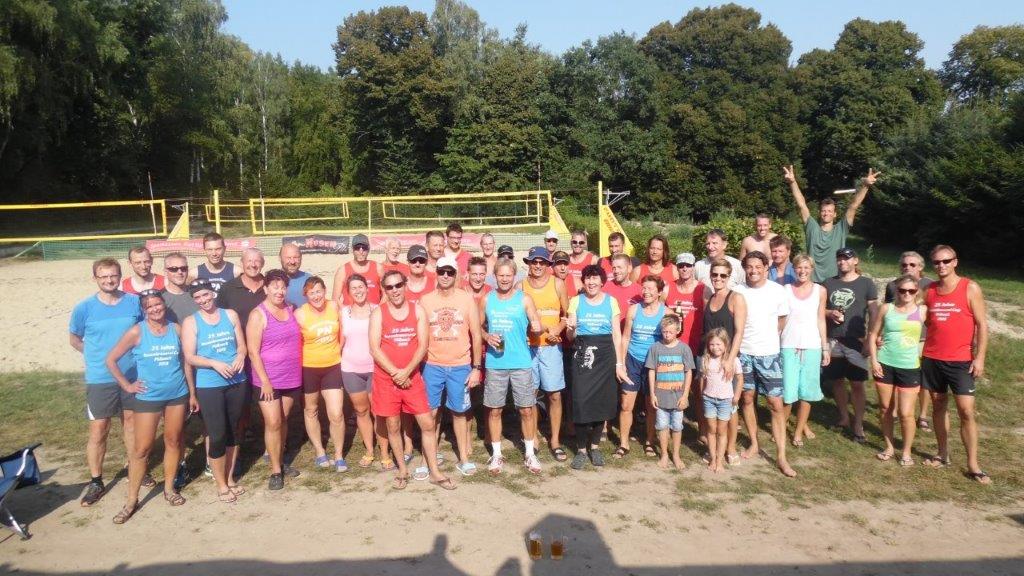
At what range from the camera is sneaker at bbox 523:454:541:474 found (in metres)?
5.36

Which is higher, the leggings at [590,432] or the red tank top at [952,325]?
the red tank top at [952,325]

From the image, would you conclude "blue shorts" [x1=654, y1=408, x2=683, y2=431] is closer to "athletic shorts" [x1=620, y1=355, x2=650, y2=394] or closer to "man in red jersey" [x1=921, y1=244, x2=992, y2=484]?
"athletic shorts" [x1=620, y1=355, x2=650, y2=394]

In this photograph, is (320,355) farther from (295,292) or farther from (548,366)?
(548,366)

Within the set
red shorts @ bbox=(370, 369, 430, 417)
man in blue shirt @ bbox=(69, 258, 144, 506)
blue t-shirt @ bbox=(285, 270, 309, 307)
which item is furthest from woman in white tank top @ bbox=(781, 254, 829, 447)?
man in blue shirt @ bbox=(69, 258, 144, 506)

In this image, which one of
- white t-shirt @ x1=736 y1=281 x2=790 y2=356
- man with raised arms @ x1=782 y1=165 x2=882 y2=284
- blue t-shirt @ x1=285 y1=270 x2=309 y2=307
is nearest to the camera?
white t-shirt @ x1=736 y1=281 x2=790 y2=356

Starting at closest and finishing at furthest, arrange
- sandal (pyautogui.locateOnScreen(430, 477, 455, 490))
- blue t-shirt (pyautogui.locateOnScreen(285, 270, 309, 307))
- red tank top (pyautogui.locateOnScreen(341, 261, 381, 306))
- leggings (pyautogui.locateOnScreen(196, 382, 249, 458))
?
leggings (pyautogui.locateOnScreen(196, 382, 249, 458)) < sandal (pyautogui.locateOnScreen(430, 477, 455, 490)) < blue t-shirt (pyautogui.locateOnScreen(285, 270, 309, 307)) < red tank top (pyautogui.locateOnScreen(341, 261, 381, 306))

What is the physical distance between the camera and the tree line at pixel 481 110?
30516 millimetres

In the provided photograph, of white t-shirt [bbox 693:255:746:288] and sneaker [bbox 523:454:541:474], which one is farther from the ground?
white t-shirt [bbox 693:255:746:288]

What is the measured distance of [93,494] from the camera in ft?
16.4

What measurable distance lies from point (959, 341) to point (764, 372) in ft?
5.17

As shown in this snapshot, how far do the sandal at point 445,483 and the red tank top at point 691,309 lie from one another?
2.39 meters

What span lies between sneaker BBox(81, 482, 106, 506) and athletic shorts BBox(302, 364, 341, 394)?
5.77ft

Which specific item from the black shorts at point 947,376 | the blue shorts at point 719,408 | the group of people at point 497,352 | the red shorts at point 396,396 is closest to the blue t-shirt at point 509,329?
the group of people at point 497,352

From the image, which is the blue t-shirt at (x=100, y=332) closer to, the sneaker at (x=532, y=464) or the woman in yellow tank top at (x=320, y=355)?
the woman in yellow tank top at (x=320, y=355)
